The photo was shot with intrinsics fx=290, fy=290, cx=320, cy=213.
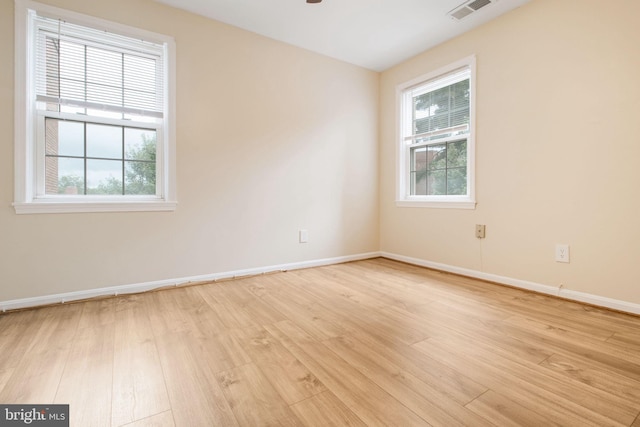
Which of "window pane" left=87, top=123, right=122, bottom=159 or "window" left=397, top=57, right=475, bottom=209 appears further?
"window" left=397, top=57, right=475, bottom=209

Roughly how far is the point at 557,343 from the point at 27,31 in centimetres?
390

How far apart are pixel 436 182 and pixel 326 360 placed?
8.30ft

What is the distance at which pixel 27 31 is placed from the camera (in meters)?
2.04

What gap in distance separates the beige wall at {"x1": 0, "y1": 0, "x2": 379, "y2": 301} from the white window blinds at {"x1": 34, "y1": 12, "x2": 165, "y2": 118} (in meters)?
0.15

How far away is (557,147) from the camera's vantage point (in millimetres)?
2287

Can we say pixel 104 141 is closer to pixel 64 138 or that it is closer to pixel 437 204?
pixel 64 138

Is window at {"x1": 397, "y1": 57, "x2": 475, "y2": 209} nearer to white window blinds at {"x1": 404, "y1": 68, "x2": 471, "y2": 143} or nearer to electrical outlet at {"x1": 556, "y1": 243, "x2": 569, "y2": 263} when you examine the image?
white window blinds at {"x1": 404, "y1": 68, "x2": 471, "y2": 143}

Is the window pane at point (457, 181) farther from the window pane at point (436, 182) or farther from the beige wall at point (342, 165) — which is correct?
the beige wall at point (342, 165)

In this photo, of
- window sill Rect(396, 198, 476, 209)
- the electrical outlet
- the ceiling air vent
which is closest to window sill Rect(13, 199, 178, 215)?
window sill Rect(396, 198, 476, 209)

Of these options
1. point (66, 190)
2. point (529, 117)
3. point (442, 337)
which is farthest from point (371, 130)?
point (66, 190)

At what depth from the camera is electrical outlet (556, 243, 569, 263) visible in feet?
7.41

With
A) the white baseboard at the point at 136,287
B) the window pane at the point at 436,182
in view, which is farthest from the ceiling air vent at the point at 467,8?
the white baseboard at the point at 136,287

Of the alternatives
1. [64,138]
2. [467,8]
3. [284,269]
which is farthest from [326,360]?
[467,8]

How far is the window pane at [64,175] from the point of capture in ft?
7.13
